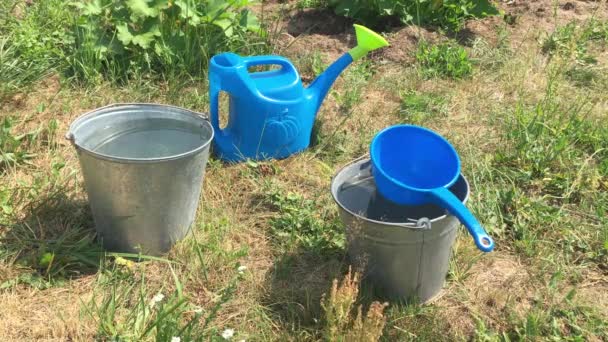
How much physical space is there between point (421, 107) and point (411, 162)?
3.35ft

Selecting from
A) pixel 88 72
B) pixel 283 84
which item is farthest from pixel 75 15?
pixel 283 84

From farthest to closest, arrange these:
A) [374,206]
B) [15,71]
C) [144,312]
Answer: [15,71] < [374,206] < [144,312]

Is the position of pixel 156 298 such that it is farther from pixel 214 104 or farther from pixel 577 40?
pixel 577 40

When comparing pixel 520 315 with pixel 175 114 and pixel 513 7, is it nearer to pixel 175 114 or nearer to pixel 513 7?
pixel 175 114

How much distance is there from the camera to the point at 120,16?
3092 millimetres

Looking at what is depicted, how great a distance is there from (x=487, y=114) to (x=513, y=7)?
1.38 meters

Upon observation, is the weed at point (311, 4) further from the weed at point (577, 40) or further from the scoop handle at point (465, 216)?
the scoop handle at point (465, 216)

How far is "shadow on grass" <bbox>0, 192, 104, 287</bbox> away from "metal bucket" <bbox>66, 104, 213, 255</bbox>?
0.31 feet

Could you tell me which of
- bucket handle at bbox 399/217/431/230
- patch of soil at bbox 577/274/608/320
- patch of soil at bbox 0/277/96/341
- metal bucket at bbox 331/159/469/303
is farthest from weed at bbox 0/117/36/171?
patch of soil at bbox 577/274/608/320

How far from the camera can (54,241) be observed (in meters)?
2.29

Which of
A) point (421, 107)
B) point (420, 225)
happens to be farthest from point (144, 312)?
point (421, 107)

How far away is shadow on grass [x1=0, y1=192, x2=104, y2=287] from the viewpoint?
7.22 ft

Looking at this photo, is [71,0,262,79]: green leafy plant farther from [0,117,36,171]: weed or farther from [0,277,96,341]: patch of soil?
[0,277,96,341]: patch of soil

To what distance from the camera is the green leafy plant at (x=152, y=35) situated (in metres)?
3.08
